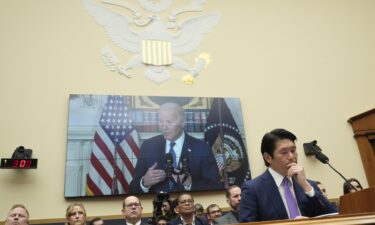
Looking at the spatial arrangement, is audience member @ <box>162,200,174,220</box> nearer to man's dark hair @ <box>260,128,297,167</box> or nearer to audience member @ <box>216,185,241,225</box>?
audience member @ <box>216,185,241,225</box>

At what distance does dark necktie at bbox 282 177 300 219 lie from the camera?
2010mm

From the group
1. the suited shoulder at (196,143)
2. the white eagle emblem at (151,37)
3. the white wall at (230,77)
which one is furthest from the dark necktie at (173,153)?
the white eagle emblem at (151,37)

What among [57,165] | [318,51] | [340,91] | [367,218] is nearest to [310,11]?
[318,51]

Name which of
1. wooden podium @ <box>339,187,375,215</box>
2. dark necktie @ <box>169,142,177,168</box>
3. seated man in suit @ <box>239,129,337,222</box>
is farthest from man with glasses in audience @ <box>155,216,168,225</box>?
wooden podium @ <box>339,187,375,215</box>

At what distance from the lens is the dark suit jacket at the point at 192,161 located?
5406mm

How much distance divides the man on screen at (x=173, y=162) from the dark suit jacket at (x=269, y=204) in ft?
11.2

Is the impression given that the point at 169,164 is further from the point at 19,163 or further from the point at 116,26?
the point at 116,26

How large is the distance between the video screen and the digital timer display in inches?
17.8

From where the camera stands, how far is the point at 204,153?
571cm

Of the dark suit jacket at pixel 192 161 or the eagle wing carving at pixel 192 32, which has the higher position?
the eagle wing carving at pixel 192 32

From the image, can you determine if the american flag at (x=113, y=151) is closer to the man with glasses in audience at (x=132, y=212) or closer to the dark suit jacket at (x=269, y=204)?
the man with glasses in audience at (x=132, y=212)

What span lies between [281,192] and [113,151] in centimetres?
369

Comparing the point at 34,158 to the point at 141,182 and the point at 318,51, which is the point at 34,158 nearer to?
the point at 141,182

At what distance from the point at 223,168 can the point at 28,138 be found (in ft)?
9.47
